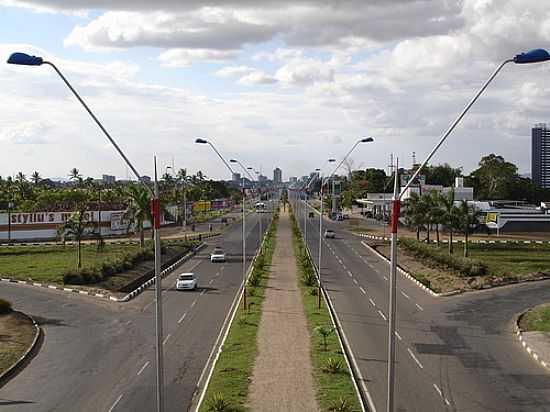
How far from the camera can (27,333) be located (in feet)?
102

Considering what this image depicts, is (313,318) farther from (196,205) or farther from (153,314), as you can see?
(196,205)

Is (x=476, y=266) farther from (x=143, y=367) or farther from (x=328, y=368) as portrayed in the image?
(x=143, y=367)

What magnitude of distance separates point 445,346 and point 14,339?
18.3m

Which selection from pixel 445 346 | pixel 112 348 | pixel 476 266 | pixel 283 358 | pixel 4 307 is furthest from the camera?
pixel 476 266

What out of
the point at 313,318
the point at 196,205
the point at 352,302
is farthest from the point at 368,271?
the point at 196,205

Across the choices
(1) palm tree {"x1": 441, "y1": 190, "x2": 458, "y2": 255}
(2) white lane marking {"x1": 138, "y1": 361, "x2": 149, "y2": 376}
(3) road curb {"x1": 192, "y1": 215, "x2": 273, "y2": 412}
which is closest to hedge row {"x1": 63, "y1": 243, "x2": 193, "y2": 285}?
(3) road curb {"x1": 192, "y1": 215, "x2": 273, "y2": 412}

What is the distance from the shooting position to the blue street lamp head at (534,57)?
1295 centimetres

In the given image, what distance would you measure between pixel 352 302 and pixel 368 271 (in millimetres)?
14876

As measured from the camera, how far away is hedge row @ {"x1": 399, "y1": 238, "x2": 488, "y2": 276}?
49.2m

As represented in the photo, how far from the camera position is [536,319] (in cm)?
3441

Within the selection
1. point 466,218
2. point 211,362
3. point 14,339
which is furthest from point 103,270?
point 466,218

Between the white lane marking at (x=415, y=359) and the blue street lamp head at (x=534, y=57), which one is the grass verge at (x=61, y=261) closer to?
the white lane marking at (x=415, y=359)

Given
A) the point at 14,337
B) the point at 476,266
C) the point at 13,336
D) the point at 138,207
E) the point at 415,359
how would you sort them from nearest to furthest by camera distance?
the point at 415,359 < the point at 14,337 < the point at 13,336 < the point at 476,266 < the point at 138,207

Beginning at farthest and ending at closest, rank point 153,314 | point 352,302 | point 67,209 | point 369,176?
point 369,176
point 67,209
point 352,302
point 153,314
